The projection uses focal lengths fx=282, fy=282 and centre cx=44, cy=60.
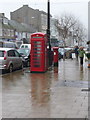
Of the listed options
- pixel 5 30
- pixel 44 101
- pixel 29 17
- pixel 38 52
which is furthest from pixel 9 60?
pixel 29 17

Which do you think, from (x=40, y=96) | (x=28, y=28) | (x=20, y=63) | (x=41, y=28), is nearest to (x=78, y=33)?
(x=28, y=28)

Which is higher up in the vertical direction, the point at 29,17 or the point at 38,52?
the point at 29,17

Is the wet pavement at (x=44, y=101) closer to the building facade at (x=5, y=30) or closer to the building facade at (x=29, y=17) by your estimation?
the building facade at (x=5, y=30)

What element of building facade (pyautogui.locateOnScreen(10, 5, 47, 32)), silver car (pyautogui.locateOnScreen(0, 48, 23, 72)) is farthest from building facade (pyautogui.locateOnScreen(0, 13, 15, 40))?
silver car (pyautogui.locateOnScreen(0, 48, 23, 72))

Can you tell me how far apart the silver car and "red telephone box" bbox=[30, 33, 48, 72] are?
131 centimetres

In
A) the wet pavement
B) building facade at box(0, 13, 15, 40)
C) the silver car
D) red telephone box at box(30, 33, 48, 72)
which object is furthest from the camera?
building facade at box(0, 13, 15, 40)

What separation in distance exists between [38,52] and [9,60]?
1.73 meters

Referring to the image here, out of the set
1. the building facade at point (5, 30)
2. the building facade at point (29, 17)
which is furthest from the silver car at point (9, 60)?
the building facade at point (29, 17)

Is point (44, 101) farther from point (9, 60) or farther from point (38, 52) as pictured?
point (9, 60)

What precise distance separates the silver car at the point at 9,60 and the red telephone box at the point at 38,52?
1308mm

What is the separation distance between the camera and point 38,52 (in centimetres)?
1597

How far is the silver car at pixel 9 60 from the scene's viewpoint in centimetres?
1561

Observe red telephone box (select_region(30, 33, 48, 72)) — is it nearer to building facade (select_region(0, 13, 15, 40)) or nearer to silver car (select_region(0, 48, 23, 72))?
silver car (select_region(0, 48, 23, 72))

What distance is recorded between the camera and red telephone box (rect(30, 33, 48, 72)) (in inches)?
623
